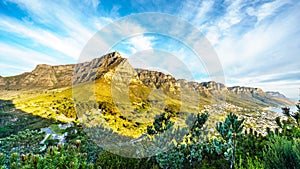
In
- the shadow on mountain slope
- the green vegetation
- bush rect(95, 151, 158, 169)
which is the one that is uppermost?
the green vegetation

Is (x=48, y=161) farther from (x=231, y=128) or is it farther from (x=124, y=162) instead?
(x=231, y=128)

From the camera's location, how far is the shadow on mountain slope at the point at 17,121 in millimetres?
68625

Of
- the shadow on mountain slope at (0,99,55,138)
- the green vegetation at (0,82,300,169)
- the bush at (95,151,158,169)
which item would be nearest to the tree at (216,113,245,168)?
the green vegetation at (0,82,300,169)

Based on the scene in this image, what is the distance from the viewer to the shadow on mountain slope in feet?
225

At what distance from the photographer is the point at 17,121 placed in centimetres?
8194

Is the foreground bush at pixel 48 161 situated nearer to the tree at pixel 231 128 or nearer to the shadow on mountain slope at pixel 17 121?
the tree at pixel 231 128

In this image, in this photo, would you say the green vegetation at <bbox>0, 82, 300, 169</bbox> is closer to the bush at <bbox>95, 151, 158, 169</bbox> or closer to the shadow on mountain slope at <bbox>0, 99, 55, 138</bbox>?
the bush at <bbox>95, 151, 158, 169</bbox>

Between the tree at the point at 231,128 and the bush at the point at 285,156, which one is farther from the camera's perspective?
the tree at the point at 231,128

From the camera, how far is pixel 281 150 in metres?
2.42

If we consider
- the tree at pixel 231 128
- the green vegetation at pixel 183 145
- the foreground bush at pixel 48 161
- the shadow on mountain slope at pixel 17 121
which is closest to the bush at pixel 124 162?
the green vegetation at pixel 183 145

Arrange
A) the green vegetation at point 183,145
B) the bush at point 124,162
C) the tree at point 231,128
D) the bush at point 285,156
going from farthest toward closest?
the bush at point 124,162 < the tree at point 231,128 < the green vegetation at point 183,145 < the bush at point 285,156

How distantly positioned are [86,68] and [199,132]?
4.33 meters

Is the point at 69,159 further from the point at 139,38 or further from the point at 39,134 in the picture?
the point at 39,134

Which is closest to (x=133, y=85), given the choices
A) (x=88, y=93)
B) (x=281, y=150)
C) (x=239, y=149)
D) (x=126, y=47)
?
(x=88, y=93)
